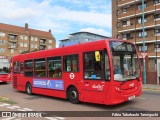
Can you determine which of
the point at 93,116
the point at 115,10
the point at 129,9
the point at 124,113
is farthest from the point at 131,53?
the point at 115,10

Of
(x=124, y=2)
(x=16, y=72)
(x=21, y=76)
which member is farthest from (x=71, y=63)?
(x=124, y=2)

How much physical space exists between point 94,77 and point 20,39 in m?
87.6

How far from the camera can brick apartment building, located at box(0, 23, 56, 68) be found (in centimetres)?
8794

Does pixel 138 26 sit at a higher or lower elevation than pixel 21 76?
higher

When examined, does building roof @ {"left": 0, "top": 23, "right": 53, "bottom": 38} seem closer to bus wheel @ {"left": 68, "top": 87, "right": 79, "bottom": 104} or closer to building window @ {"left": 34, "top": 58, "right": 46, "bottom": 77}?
building window @ {"left": 34, "top": 58, "right": 46, "bottom": 77}

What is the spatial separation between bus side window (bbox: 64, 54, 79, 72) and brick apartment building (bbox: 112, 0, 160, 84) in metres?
29.6

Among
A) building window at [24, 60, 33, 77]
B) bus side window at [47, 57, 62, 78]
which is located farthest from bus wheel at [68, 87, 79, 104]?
building window at [24, 60, 33, 77]

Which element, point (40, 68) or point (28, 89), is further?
point (28, 89)

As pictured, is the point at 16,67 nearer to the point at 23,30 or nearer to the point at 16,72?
the point at 16,72

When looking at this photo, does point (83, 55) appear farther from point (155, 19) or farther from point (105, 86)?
point (155, 19)

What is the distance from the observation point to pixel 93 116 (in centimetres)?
859

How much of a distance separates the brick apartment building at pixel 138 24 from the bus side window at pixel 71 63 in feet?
97.1

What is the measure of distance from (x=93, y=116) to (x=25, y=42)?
91023 mm

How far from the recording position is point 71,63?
38.4 feet
